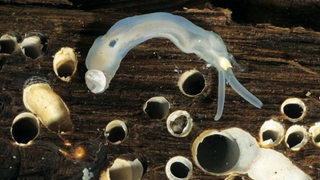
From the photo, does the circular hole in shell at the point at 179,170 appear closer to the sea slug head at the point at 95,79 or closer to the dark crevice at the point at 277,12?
the sea slug head at the point at 95,79

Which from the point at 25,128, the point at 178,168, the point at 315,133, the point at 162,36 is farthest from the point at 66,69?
the point at 315,133

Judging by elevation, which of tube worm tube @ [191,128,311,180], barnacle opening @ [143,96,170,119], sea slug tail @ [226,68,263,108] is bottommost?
tube worm tube @ [191,128,311,180]

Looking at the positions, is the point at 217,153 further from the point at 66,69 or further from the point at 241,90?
the point at 66,69

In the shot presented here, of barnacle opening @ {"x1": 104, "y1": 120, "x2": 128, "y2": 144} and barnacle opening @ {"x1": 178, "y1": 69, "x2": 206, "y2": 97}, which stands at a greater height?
barnacle opening @ {"x1": 178, "y1": 69, "x2": 206, "y2": 97}

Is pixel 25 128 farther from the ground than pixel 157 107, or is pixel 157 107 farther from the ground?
pixel 157 107

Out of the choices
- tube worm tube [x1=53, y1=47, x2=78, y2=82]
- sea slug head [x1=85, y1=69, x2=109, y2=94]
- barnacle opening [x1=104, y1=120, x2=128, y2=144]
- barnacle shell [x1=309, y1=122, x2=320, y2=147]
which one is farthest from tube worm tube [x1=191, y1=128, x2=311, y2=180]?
tube worm tube [x1=53, y1=47, x2=78, y2=82]

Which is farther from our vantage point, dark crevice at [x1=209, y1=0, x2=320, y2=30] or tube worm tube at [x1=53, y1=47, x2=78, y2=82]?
dark crevice at [x1=209, y1=0, x2=320, y2=30]

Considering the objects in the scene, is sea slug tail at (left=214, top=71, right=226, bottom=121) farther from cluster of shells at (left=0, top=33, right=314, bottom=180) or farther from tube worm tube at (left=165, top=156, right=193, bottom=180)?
tube worm tube at (left=165, top=156, right=193, bottom=180)
